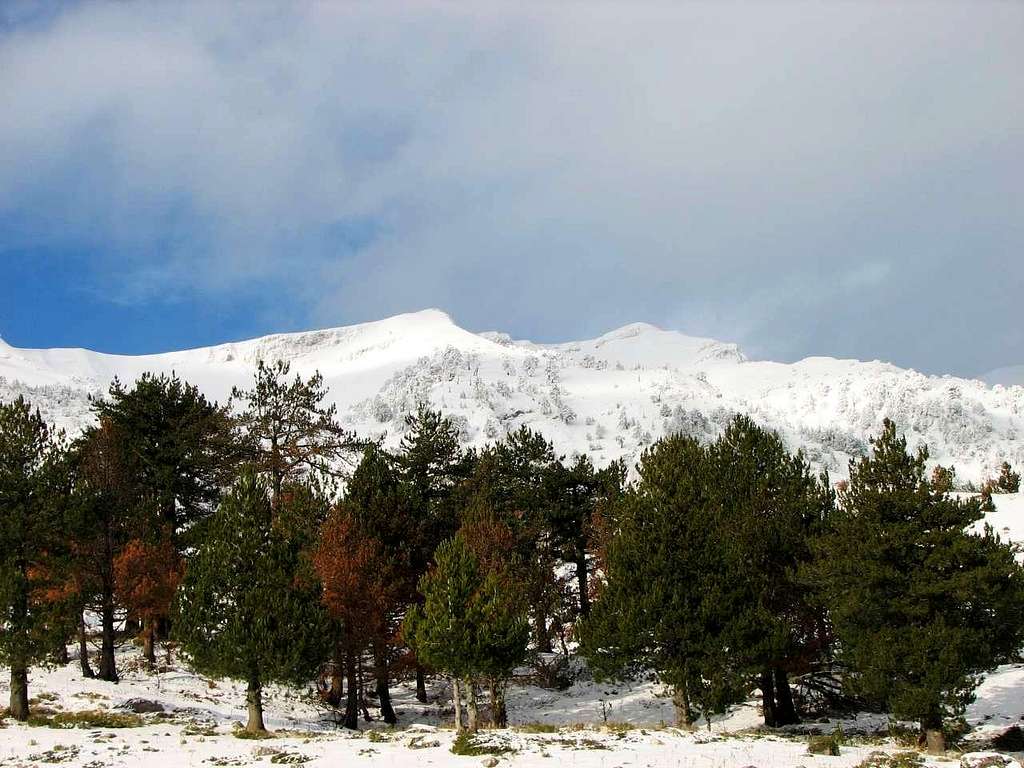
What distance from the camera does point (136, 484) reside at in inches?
1237

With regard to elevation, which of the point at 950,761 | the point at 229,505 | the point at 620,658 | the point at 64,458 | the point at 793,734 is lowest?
the point at 793,734

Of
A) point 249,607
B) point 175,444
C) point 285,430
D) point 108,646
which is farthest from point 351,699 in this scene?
point 175,444

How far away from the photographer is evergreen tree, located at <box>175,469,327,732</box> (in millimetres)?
22797

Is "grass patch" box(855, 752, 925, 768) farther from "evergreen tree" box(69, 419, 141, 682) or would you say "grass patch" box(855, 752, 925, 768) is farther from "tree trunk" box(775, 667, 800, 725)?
"evergreen tree" box(69, 419, 141, 682)

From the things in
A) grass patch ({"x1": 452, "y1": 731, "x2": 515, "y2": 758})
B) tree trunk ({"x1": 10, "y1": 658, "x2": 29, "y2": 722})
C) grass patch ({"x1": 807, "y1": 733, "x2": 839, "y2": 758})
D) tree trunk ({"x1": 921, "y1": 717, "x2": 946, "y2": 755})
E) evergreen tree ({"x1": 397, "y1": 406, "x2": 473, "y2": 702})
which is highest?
evergreen tree ({"x1": 397, "y1": 406, "x2": 473, "y2": 702})

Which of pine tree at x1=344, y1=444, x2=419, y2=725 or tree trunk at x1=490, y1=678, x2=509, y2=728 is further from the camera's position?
pine tree at x1=344, y1=444, x2=419, y2=725

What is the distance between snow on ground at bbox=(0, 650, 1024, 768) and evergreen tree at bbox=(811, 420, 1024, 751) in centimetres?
204

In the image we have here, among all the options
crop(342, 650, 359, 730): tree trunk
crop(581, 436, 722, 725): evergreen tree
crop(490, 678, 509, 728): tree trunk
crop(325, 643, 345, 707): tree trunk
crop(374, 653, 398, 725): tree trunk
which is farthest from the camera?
crop(374, 653, 398, 725): tree trunk

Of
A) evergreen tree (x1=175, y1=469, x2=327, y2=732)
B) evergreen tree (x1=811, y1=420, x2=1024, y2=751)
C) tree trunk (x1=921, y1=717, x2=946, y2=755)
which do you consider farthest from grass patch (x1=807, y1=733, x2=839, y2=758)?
evergreen tree (x1=175, y1=469, x2=327, y2=732)

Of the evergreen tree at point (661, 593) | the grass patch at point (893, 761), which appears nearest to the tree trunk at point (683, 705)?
the evergreen tree at point (661, 593)

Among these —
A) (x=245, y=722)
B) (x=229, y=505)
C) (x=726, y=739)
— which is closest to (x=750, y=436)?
Answer: (x=726, y=739)

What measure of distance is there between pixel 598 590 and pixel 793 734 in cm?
852

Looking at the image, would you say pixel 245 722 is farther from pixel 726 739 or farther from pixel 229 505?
pixel 726 739

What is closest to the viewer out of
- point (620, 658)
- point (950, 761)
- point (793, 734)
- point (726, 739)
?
point (950, 761)
